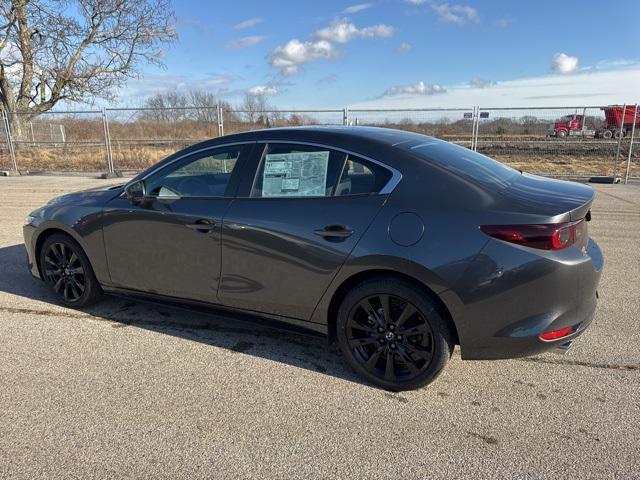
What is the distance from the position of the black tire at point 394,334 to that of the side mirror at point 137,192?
191cm

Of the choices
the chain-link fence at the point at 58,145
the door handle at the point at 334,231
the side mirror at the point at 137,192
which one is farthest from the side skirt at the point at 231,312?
the chain-link fence at the point at 58,145

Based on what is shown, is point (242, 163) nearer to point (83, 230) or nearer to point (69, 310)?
point (83, 230)

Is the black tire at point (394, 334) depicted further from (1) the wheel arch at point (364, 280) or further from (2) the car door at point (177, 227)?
(2) the car door at point (177, 227)

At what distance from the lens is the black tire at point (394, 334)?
2838 mm

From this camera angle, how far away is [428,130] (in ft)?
50.0

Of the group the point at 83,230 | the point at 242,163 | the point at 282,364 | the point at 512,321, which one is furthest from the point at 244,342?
the point at 512,321

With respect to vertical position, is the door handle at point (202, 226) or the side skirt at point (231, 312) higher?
the door handle at point (202, 226)

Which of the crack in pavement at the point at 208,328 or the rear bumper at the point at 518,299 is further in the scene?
the crack in pavement at the point at 208,328

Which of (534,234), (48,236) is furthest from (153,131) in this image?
(534,234)

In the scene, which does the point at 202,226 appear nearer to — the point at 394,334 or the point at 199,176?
the point at 199,176

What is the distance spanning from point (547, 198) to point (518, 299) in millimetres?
667

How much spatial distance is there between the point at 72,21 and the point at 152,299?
25.2 metres

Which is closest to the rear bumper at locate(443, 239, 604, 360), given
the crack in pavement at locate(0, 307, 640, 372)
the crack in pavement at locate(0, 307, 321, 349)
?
the crack in pavement at locate(0, 307, 640, 372)

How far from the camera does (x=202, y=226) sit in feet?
11.4
